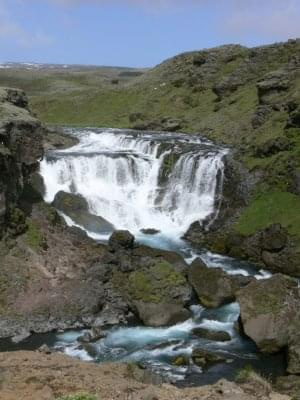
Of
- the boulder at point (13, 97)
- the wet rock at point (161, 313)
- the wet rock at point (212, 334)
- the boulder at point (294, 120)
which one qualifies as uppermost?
the boulder at point (13, 97)

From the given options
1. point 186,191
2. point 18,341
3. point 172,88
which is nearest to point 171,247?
point 186,191

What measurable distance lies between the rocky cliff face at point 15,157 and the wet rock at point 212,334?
41.4 ft

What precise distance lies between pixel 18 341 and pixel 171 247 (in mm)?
15630

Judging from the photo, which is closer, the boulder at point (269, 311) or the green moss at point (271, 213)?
the boulder at point (269, 311)

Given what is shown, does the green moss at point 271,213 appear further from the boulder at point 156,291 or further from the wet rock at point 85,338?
the wet rock at point 85,338

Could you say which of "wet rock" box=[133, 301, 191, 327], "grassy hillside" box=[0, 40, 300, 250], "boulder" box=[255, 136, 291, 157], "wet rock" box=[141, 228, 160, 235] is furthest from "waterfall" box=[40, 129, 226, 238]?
"wet rock" box=[133, 301, 191, 327]

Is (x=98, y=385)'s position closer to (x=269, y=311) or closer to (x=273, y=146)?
(x=269, y=311)

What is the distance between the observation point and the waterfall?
4656 cm

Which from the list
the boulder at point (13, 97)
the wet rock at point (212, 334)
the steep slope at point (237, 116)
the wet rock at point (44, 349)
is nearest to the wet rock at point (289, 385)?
the wet rock at point (212, 334)

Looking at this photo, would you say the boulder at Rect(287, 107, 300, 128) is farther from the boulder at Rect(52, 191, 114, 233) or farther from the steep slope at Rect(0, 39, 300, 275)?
the boulder at Rect(52, 191, 114, 233)

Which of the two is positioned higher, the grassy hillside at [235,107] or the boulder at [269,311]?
the grassy hillside at [235,107]

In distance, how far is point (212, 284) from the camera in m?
33.2

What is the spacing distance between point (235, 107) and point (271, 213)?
98.6ft

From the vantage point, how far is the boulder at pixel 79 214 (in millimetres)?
42406
